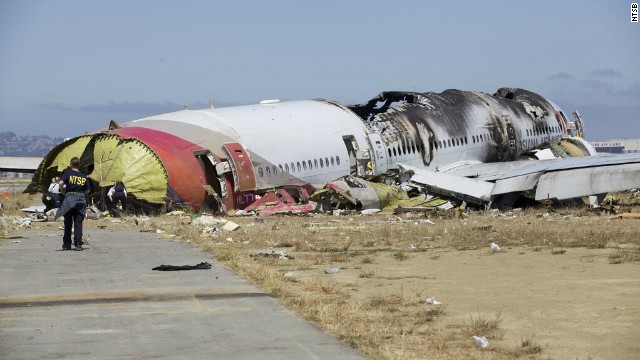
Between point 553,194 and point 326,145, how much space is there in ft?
27.4

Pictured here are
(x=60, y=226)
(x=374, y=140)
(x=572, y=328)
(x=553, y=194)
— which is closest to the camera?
(x=572, y=328)

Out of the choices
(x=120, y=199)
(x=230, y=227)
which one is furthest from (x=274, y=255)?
(x=120, y=199)

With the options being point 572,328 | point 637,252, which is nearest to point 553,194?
point 637,252

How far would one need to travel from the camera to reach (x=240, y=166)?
37.0 m

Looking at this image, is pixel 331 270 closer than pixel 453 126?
Yes

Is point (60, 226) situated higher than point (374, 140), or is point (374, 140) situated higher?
point (374, 140)

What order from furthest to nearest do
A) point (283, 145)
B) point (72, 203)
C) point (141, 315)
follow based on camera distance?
point (283, 145)
point (72, 203)
point (141, 315)

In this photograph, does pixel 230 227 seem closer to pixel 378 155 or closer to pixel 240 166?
pixel 240 166

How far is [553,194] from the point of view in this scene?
119ft

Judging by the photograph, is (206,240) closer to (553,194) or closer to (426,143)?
(553,194)

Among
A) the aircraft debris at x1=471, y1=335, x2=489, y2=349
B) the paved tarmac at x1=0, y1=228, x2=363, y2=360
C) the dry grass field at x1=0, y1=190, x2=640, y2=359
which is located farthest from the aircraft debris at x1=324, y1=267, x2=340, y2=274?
the aircraft debris at x1=471, y1=335, x2=489, y2=349

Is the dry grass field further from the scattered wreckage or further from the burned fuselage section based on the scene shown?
the burned fuselage section

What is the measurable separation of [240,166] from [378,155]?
6.81 metres

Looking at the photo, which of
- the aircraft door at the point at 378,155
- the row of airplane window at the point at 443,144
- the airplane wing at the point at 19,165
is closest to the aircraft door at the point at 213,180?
the aircraft door at the point at 378,155
